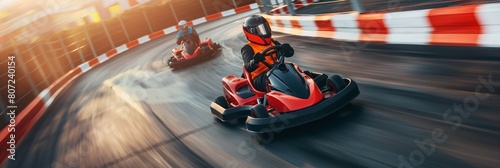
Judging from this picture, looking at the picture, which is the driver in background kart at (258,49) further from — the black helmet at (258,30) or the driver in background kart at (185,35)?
the driver in background kart at (185,35)

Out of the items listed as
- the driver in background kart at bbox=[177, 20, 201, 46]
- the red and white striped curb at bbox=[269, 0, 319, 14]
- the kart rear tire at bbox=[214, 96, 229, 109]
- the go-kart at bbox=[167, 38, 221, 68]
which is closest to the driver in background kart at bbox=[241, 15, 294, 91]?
the kart rear tire at bbox=[214, 96, 229, 109]

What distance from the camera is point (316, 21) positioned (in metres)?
10.1

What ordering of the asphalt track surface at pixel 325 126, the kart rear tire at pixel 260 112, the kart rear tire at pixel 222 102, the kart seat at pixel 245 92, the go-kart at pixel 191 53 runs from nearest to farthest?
the asphalt track surface at pixel 325 126 → the kart rear tire at pixel 260 112 → the kart seat at pixel 245 92 → the kart rear tire at pixel 222 102 → the go-kart at pixel 191 53

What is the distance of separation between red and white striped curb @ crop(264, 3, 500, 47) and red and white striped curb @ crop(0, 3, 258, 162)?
241 inches

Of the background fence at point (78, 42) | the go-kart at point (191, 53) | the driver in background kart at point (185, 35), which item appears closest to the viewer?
the background fence at point (78, 42)

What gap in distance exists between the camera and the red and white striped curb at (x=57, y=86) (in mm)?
8791

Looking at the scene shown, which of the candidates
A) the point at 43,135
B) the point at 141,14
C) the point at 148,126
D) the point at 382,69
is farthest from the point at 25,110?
the point at 141,14

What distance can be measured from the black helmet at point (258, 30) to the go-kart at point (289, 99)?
0.20m

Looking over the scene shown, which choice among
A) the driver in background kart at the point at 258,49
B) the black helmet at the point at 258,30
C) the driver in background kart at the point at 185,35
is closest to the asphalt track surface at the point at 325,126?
the driver in background kart at the point at 258,49

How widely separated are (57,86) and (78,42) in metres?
6.41

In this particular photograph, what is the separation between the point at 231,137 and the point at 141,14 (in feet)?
66.9

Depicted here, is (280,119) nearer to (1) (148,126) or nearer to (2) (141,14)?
(1) (148,126)

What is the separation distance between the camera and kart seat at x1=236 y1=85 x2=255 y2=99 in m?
5.58

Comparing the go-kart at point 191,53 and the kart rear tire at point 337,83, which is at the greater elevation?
the kart rear tire at point 337,83
